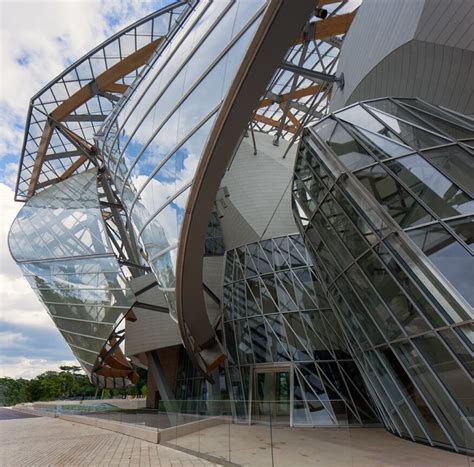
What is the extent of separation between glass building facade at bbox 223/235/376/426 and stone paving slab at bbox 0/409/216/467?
5.63 meters

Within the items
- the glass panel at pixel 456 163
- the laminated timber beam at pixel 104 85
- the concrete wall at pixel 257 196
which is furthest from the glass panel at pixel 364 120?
the laminated timber beam at pixel 104 85

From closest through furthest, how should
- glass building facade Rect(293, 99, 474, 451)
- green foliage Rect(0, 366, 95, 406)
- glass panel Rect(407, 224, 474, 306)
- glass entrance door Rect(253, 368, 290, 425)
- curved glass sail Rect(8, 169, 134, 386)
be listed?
glass panel Rect(407, 224, 474, 306) < glass building facade Rect(293, 99, 474, 451) < glass entrance door Rect(253, 368, 290, 425) < curved glass sail Rect(8, 169, 134, 386) < green foliage Rect(0, 366, 95, 406)

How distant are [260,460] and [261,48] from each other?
892 cm

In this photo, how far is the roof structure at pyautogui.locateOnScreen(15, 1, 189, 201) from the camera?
28797 mm

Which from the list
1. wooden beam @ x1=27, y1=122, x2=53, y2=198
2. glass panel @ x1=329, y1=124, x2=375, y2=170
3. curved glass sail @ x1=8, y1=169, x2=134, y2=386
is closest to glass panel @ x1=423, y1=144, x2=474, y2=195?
glass panel @ x1=329, y1=124, x2=375, y2=170

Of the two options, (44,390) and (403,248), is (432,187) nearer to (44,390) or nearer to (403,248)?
(403,248)

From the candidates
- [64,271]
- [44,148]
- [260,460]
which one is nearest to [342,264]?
[260,460]

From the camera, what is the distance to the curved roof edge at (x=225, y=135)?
8891 mm

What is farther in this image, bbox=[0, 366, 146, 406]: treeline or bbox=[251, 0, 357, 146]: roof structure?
bbox=[0, 366, 146, 406]: treeline

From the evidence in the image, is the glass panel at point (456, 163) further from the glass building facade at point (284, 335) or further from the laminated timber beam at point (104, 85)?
the laminated timber beam at point (104, 85)

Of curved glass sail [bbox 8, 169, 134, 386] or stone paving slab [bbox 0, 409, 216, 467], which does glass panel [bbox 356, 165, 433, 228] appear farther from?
curved glass sail [bbox 8, 169, 134, 386]

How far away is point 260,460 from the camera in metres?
8.66

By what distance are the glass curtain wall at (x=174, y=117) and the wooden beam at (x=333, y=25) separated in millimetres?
10135

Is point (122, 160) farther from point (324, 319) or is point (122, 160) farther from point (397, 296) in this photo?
point (397, 296)
